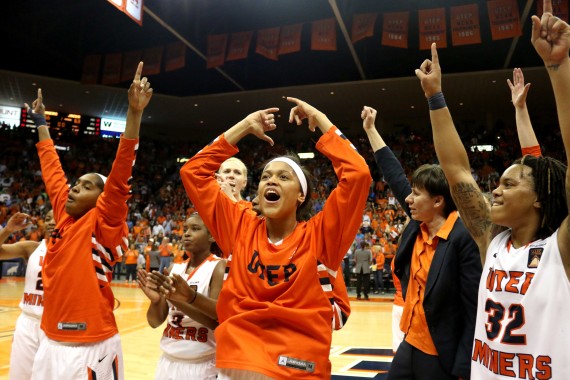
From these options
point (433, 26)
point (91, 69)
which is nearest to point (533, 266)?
point (433, 26)

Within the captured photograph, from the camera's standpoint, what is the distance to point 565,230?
2.02 meters

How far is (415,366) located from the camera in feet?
9.21

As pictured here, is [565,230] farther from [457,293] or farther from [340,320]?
[340,320]

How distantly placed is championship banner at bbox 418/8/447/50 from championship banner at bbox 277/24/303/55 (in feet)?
11.4

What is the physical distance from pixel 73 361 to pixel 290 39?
45.0 feet

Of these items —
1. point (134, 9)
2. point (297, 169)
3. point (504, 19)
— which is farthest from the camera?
point (504, 19)

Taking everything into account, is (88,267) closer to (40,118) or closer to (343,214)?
(40,118)

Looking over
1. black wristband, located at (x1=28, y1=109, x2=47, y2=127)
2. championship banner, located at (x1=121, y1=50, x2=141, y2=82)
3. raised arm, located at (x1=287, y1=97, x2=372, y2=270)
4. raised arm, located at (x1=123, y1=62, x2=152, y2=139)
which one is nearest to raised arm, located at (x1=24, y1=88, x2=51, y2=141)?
black wristband, located at (x1=28, y1=109, x2=47, y2=127)

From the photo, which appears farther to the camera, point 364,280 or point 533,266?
point 364,280

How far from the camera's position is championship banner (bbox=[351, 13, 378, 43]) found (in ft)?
47.0

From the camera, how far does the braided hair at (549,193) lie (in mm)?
2199

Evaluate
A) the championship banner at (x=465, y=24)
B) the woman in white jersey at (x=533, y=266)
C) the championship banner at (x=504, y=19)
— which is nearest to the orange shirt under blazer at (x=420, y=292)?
Answer: the woman in white jersey at (x=533, y=266)

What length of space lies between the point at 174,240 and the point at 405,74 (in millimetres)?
10265

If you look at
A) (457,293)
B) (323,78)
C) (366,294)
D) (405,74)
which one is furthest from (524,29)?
(457,293)
